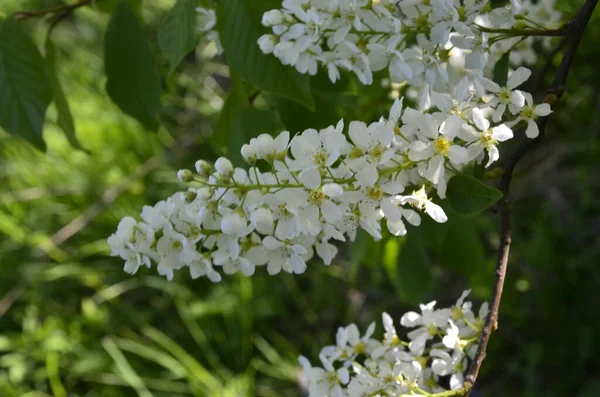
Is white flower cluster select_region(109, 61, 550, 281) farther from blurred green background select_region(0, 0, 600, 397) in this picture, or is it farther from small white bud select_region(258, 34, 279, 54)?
blurred green background select_region(0, 0, 600, 397)

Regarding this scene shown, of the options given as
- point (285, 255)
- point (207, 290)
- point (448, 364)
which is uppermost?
point (285, 255)

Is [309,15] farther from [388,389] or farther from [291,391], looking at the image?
[291,391]

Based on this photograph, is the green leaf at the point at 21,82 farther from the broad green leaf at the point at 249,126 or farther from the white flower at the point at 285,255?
the white flower at the point at 285,255

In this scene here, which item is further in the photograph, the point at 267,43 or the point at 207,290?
the point at 207,290

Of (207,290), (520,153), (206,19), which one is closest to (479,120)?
(520,153)

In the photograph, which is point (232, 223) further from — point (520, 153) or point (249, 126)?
point (520, 153)

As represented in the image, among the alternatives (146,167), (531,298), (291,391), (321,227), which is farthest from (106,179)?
(321,227)

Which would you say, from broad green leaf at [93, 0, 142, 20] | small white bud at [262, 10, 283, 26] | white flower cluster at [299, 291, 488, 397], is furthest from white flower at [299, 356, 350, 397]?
broad green leaf at [93, 0, 142, 20]
